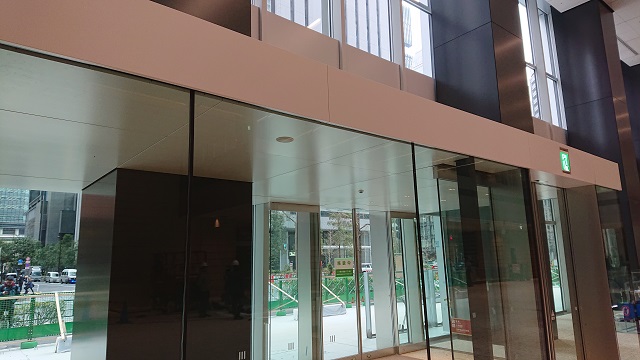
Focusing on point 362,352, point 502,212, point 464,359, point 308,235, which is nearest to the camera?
point 464,359

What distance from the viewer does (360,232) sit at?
8.94 meters

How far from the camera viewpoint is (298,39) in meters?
5.97

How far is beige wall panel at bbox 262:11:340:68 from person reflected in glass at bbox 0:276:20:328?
3.77m

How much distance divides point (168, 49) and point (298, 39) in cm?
334

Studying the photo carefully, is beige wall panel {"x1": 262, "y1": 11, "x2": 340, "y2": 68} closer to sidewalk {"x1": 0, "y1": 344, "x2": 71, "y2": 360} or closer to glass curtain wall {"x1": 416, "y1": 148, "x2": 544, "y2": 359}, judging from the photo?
glass curtain wall {"x1": 416, "y1": 148, "x2": 544, "y2": 359}

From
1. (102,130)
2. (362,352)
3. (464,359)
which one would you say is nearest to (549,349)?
(464,359)

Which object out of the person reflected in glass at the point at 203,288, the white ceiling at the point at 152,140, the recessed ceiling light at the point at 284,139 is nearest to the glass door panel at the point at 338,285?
the white ceiling at the point at 152,140

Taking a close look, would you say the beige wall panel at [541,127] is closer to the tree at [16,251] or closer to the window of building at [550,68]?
the window of building at [550,68]

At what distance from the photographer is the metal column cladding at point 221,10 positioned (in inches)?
148

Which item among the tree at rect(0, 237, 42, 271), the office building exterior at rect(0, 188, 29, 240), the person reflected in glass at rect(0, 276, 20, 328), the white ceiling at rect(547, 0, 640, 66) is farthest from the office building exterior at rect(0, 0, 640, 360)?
the white ceiling at rect(547, 0, 640, 66)

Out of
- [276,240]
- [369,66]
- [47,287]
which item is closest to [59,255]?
[47,287]

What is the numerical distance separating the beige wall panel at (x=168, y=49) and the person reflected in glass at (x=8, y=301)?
2.01 metres

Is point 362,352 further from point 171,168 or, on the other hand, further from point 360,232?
point 171,168

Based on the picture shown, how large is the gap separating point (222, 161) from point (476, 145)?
334cm
